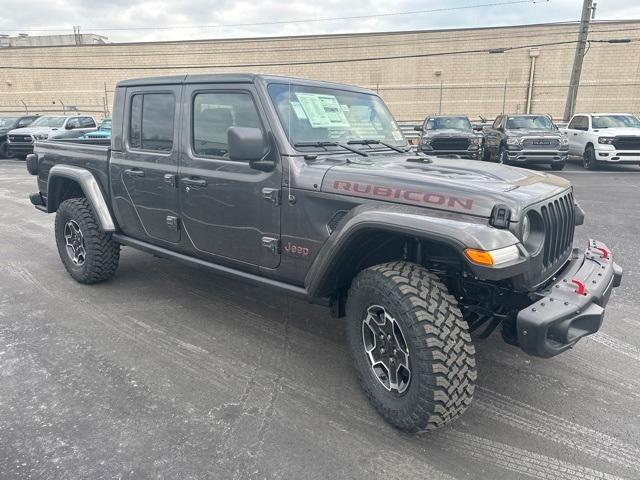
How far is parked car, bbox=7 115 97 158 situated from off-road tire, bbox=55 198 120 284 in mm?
14327

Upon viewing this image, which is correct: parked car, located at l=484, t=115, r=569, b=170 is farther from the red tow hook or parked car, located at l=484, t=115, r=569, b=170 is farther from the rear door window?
the red tow hook

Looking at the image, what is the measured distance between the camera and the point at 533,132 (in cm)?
1464

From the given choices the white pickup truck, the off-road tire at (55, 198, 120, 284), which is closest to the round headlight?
the off-road tire at (55, 198, 120, 284)

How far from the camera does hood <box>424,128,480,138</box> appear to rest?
1502cm

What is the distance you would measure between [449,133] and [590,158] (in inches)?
170

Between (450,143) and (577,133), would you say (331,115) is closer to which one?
(450,143)

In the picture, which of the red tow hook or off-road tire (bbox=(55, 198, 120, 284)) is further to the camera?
off-road tire (bbox=(55, 198, 120, 284))

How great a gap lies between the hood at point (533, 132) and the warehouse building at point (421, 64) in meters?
19.2

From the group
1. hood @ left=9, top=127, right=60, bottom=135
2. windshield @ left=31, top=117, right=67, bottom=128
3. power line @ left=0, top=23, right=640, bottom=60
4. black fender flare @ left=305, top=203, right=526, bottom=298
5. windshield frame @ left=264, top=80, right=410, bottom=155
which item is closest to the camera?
black fender flare @ left=305, top=203, right=526, bottom=298

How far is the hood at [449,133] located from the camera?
15.0 m

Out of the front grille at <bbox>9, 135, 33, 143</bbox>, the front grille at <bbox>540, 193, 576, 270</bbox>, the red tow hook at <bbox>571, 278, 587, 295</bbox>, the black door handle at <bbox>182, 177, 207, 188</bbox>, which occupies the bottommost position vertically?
the red tow hook at <bbox>571, 278, 587, 295</bbox>

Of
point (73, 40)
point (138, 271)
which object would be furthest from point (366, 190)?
point (73, 40)

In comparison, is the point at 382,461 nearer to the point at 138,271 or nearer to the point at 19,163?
the point at 138,271

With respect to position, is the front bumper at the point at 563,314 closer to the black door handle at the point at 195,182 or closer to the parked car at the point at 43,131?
the black door handle at the point at 195,182
